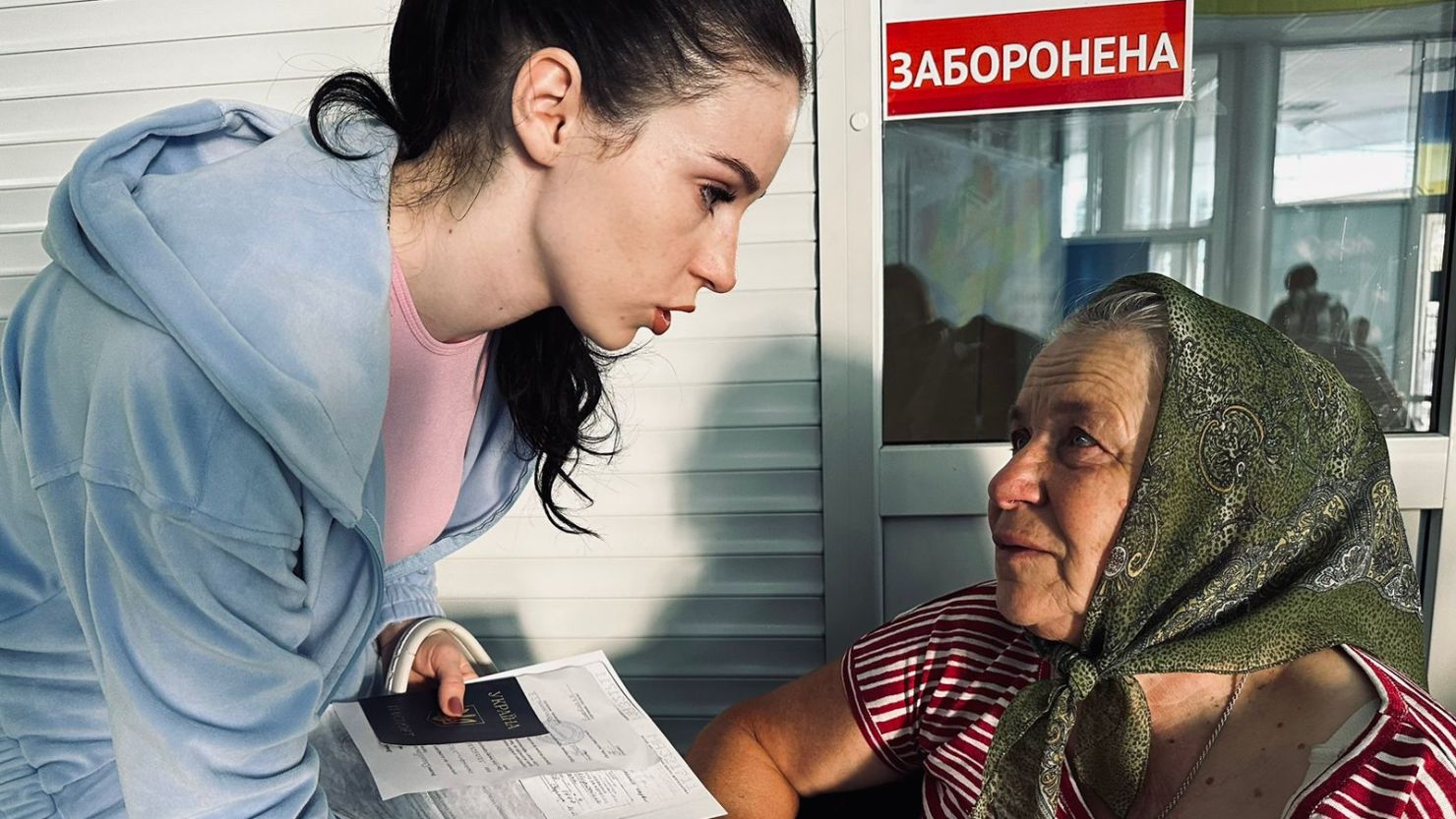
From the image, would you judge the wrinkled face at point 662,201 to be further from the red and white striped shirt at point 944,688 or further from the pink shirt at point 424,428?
the red and white striped shirt at point 944,688

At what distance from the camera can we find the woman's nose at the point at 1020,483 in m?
1.47

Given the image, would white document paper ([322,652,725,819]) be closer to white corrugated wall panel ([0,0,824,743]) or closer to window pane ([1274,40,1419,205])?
white corrugated wall panel ([0,0,824,743])

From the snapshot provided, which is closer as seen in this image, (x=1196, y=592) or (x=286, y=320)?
(x=286, y=320)

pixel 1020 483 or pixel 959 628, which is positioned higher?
pixel 1020 483

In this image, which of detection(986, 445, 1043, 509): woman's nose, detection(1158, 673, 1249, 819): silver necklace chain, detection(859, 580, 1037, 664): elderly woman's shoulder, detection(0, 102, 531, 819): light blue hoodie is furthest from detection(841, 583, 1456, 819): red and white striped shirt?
detection(0, 102, 531, 819): light blue hoodie

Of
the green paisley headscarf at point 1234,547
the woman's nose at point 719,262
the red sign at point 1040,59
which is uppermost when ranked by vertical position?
the red sign at point 1040,59

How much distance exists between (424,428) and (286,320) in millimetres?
394

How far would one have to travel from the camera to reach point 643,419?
2381mm

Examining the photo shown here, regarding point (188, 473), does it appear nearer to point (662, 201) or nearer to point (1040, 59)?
point (662, 201)

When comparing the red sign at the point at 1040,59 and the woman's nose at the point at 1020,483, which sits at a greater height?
the red sign at the point at 1040,59

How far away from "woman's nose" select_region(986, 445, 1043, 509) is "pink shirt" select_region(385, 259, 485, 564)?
68 cm

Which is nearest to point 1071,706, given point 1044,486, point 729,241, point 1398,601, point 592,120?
point 1044,486

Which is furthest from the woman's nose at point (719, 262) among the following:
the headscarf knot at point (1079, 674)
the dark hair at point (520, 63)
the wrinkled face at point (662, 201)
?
the headscarf knot at point (1079, 674)

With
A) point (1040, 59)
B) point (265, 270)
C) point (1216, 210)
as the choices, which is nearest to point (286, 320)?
point (265, 270)
